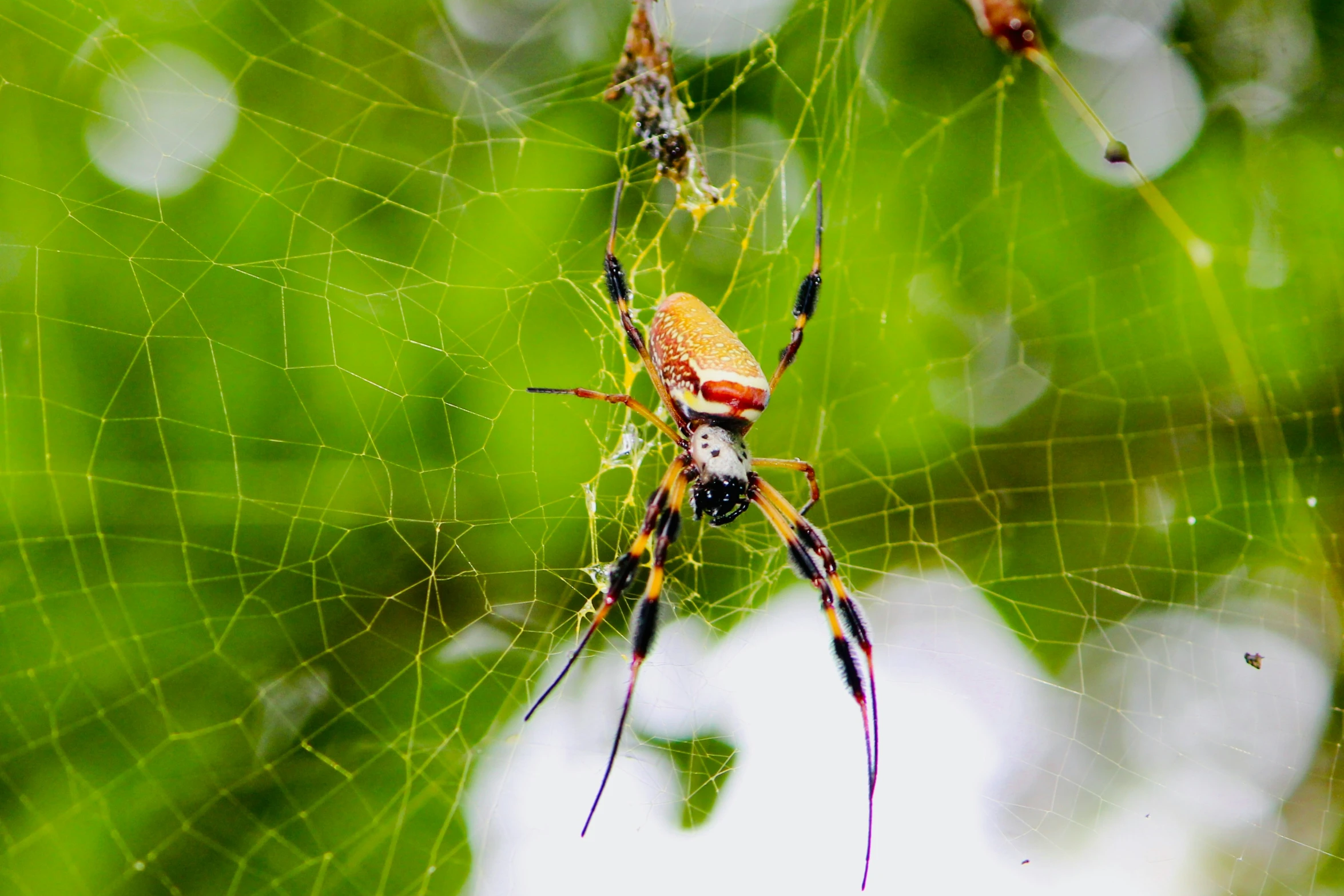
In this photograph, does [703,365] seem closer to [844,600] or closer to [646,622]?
[646,622]

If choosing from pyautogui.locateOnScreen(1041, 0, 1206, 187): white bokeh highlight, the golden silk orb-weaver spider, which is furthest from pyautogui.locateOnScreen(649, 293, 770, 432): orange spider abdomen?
pyautogui.locateOnScreen(1041, 0, 1206, 187): white bokeh highlight

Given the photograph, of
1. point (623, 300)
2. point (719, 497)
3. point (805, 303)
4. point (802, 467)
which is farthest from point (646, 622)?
point (805, 303)

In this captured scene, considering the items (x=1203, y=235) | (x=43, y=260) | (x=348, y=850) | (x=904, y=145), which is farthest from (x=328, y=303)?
(x=1203, y=235)

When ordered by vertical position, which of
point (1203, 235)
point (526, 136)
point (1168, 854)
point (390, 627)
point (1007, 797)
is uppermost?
point (526, 136)

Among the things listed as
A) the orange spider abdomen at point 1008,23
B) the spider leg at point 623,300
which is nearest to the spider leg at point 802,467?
the spider leg at point 623,300

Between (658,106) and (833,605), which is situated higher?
(658,106)

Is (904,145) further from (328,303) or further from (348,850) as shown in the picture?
(348,850)
